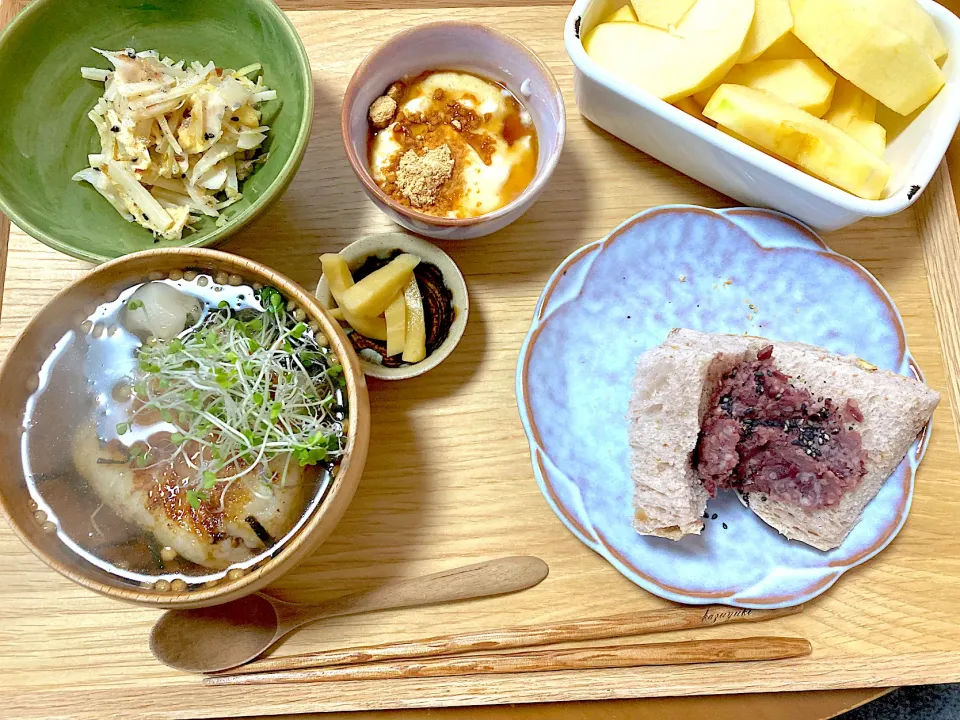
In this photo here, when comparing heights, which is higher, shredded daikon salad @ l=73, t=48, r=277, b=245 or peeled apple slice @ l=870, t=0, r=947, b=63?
peeled apple slice @ l=870, t=0, r=947, b=63

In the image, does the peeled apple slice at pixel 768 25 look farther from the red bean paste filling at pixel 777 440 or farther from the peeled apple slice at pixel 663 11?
the red bean paste filling at pixel 777 440

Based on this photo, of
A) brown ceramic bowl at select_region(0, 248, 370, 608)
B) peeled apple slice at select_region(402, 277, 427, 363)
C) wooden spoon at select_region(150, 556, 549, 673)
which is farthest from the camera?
peeled apple slice at select_region(402, 277, 427, 363)

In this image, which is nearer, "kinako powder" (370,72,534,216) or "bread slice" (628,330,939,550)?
"bread slice" (628,330,939,550)

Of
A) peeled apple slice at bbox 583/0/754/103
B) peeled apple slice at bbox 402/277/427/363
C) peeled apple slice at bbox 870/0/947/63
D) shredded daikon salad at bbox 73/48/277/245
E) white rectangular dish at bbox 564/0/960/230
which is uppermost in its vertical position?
peeled apple slice at bbox 870/0/947/63

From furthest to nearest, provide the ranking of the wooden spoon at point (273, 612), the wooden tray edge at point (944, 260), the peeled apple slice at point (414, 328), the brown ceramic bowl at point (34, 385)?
1. the wooden tray edge at point (944, 260)
2. the peeled apple slice at point (414, 328)
3. the wooden spoon at point (273, 612)
4. the brown ceramic bowl at point (34, 385)

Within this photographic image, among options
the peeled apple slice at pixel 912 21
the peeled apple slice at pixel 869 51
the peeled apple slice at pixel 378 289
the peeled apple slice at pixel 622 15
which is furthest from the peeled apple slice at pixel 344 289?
the peeled apple slice at pixel 912 21

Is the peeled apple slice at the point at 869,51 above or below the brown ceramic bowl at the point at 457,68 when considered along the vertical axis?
above

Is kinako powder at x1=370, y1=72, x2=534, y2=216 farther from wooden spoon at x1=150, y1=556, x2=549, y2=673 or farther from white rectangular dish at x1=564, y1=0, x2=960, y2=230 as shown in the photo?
wooden spoon at x1=150, y1=556, x2=549, y2=673

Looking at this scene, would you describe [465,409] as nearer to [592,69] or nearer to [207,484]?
[207,484]

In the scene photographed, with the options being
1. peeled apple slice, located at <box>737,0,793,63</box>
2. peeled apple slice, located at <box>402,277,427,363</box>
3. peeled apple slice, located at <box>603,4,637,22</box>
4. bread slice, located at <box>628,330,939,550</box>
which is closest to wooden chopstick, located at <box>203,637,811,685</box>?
bread slice, located at <box>628,330,939,550</box>
